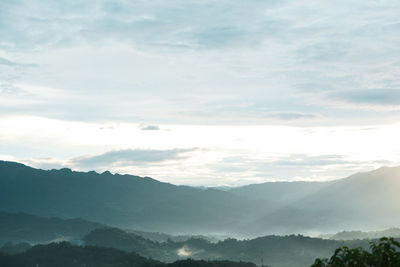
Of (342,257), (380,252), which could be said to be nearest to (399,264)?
(380,252)

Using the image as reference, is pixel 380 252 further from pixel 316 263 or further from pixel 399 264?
pixel 316 263

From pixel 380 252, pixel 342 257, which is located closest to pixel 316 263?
pixel 342 257

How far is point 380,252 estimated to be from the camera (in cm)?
3803

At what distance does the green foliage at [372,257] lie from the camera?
3756cm

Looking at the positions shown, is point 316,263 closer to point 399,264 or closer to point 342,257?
point 342,257

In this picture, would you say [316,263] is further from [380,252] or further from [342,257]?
[380,252]

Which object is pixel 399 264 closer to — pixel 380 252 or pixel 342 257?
pixel 380 252

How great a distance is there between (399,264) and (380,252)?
4.96 ft

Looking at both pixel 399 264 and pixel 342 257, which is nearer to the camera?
pixel 399 264

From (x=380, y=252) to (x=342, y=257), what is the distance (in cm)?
299

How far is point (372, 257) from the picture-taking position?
3819 centimetres

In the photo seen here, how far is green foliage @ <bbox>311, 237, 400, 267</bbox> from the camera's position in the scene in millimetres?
37562

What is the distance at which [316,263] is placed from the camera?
1545 inches

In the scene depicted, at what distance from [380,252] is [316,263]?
4705 mm
